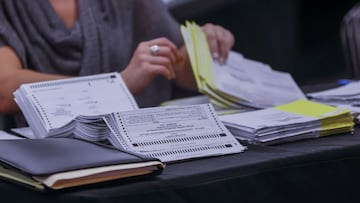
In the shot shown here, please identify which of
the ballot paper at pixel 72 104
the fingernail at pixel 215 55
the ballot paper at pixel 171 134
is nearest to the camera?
the ballot paper at pixel 171 134

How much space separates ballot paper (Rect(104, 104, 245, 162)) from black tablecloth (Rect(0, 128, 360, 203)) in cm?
4

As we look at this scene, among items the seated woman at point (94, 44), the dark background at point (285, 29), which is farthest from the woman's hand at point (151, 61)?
the dark background at point (285, 29)

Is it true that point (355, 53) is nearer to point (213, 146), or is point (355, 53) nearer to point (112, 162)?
point (213, 146)

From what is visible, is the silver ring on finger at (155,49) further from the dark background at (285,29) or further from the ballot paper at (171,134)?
the dark background at (285,29)

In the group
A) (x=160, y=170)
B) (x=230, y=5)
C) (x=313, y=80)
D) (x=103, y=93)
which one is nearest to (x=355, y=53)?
(x=103, y=93)

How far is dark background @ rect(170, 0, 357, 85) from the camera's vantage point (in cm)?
410

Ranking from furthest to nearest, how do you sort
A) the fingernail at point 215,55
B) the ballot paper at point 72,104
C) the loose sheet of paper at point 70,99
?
the fingernail at point 215,55 → the loose sheet of paper at point 70,99 → the ballot paper at point 72,104

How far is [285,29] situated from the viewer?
15.1 feet

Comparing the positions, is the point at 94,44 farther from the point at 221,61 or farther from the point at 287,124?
the point at 287,124


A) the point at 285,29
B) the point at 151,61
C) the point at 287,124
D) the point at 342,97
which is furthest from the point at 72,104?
the point at 285,29

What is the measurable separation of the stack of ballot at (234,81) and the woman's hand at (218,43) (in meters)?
0.02

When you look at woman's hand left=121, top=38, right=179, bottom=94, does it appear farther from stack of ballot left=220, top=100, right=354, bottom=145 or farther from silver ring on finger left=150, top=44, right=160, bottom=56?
stack of ballot left=220, top=100, right=354, bottom=145

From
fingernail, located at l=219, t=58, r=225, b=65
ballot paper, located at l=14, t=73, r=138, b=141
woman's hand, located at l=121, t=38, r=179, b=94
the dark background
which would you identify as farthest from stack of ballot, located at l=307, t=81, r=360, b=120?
the dark background

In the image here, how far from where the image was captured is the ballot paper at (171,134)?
1448mm
